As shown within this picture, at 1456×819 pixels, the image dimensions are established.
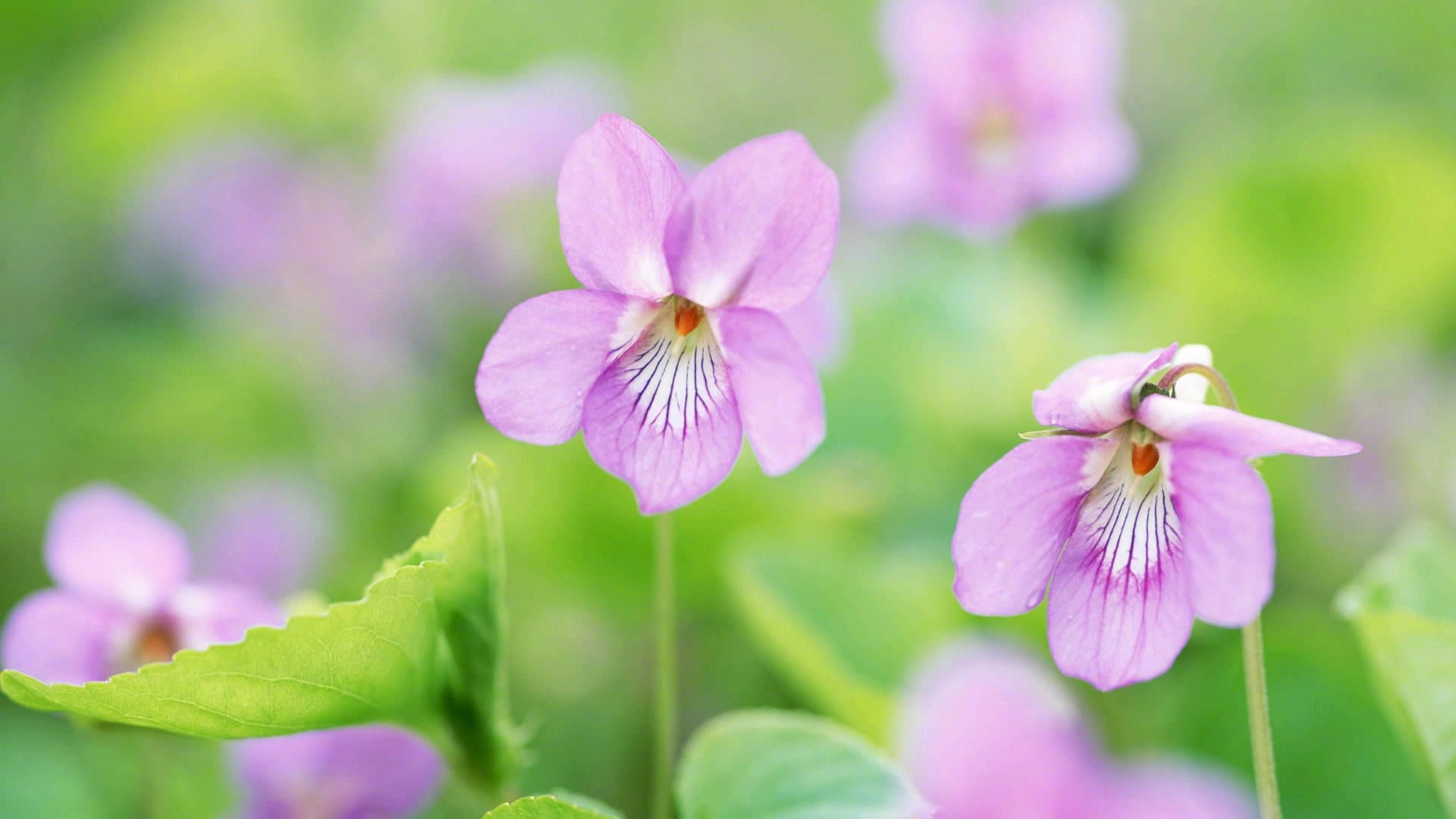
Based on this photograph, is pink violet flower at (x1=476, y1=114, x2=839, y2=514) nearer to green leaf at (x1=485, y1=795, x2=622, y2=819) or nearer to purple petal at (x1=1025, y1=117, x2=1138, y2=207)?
green leaf at (x1=485, y1=795, x2=622, y2=819)

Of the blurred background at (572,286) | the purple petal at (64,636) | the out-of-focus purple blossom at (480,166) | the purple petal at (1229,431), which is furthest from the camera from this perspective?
the out-of-focus purple blossom at (480,166)

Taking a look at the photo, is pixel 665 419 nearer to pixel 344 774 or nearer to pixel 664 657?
pixel 664 657

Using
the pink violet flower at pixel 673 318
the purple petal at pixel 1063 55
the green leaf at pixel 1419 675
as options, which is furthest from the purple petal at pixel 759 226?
the purple petal at pixel 1063 55

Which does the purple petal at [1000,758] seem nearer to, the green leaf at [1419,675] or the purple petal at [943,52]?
the green leaf at [1419,675]

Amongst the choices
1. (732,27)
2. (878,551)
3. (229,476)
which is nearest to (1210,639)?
(878,551)

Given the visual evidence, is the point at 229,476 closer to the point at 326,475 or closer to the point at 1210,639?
the point at 326,475

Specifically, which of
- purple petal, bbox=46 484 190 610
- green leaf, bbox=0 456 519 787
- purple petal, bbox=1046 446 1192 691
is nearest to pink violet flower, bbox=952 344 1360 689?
purple petal, bbox=1046 446 1192 691

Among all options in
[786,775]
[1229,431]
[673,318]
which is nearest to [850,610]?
[786,775]
